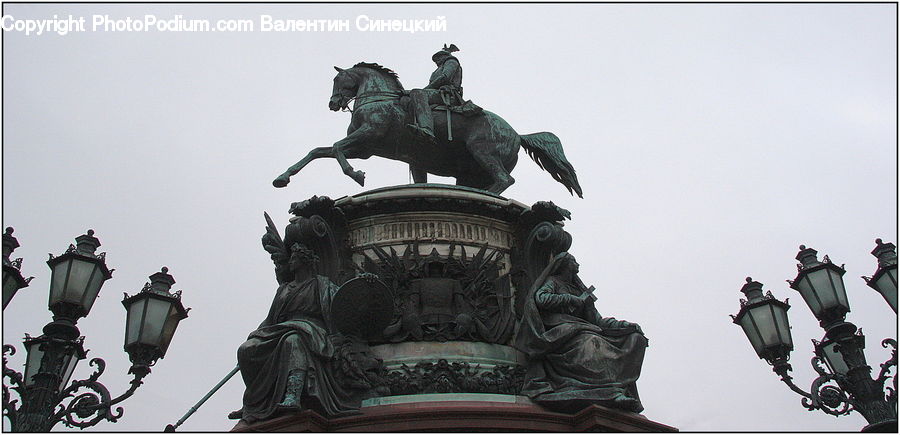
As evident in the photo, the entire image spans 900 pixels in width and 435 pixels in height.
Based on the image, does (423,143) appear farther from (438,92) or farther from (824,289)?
(824,289)

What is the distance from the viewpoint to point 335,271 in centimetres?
1028

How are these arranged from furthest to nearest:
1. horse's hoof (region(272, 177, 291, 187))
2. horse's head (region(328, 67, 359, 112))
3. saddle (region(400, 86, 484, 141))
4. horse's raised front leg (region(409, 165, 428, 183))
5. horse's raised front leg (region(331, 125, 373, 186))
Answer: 1. horse's raised front leg (region(409, 165, 428, 183))
2. horse's head (region(328, 67, 359, 112))
3. saddle (region(400, 86, 484, 141))
4. horse's raised front leg (region(331, 125, 373, 186))
5. horse's hoof (region(272, 177, 291, 187))

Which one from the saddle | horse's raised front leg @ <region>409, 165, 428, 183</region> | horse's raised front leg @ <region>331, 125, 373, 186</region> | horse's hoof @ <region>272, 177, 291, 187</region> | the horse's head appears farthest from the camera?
horse's raised front leg @ <region>409, 165, 428, 183</region>

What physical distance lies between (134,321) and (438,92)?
578 centimetres

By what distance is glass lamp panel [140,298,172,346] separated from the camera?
893 cm

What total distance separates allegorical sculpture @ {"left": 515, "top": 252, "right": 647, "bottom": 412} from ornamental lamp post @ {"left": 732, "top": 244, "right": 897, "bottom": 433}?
204cm

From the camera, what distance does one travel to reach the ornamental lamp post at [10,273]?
8.92 meters

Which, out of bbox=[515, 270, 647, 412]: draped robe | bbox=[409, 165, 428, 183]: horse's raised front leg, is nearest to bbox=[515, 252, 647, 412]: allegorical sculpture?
bbox=[515, 270, 647, 412]: draped robe

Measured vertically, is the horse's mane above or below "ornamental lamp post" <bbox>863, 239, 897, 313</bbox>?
above

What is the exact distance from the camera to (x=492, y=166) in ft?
41.8

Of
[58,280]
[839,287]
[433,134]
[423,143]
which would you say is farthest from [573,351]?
[58,280]

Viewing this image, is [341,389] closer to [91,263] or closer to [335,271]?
[335,271]

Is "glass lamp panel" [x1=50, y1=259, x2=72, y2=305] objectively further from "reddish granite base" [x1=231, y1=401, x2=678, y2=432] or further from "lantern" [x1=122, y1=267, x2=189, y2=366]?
"reddish granite base" [x1=231, y1=401, x2=678, y2=432]

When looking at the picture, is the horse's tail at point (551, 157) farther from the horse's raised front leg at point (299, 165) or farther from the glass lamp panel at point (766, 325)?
the glass lamp panel at point (766, 325)
